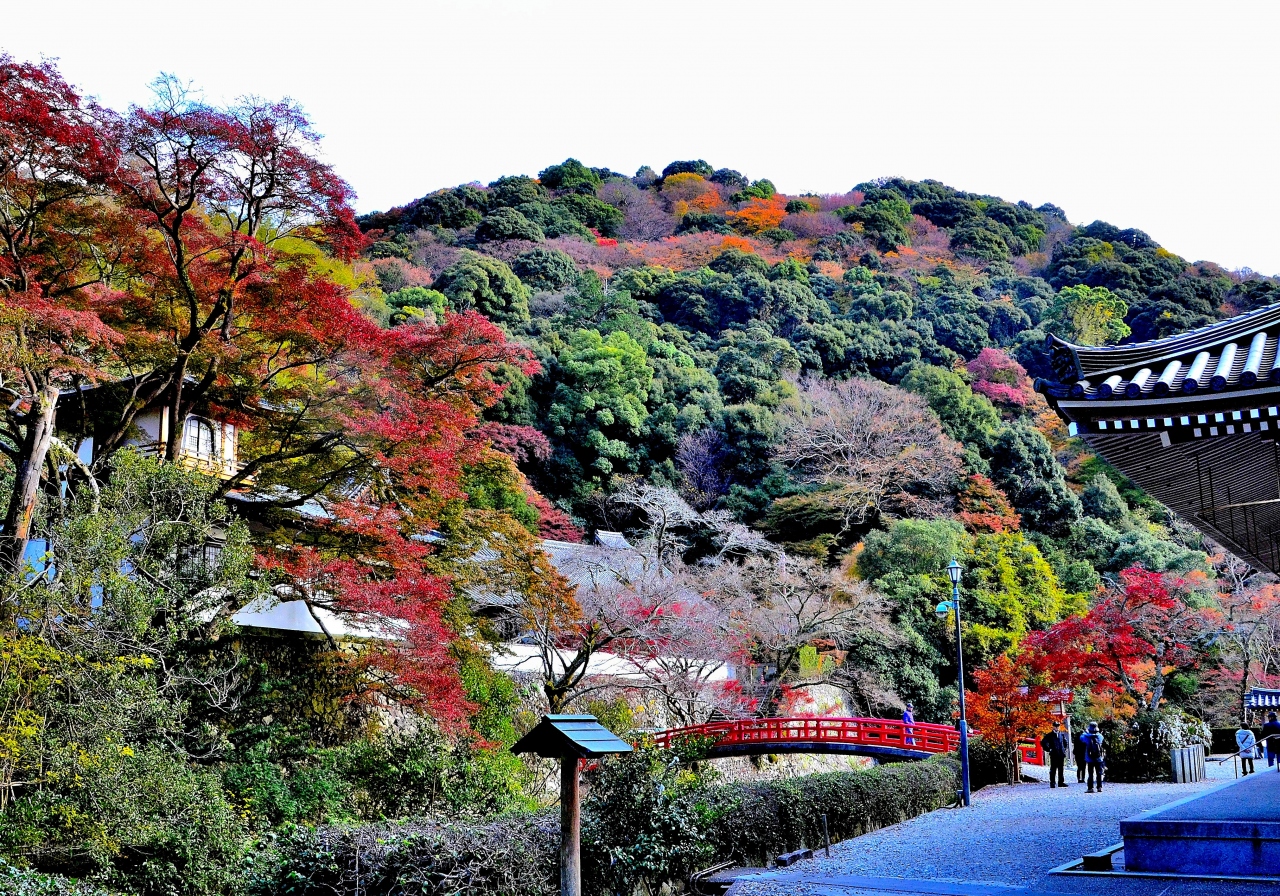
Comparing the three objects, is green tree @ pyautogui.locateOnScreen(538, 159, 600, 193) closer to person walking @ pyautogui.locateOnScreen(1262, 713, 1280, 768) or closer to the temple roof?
person walking @ pyautogui.locateOnScreen(1262, 713, 1280, 768)

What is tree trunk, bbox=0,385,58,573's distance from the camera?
11070 mm

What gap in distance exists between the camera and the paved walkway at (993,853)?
30.3 ft

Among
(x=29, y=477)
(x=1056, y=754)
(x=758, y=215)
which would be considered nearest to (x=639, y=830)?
(x=29, y=477)

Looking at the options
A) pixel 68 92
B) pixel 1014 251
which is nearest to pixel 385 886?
pixel 68 92

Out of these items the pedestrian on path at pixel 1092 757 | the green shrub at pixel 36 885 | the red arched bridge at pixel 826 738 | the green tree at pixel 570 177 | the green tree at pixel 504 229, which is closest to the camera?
the green shrub at pixel 36 885

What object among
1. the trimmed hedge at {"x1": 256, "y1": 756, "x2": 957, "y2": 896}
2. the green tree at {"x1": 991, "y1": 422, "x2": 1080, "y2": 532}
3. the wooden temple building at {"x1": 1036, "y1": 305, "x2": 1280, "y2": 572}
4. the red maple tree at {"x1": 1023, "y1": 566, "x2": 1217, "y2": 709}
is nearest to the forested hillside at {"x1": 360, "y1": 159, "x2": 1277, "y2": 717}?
the green tree at {"x1": 991, "y1": 422, "x2": 1080, "y2": 532}

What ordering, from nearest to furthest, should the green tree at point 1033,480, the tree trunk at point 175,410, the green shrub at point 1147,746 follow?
the tree trunk at point 175,410
the green shrub at point 1147,746
the green tree at point 1033,480

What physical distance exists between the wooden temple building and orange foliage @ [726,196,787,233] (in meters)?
56.5

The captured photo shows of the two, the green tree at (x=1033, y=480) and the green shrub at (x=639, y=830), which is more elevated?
the green tree at (x=1033, y=480)

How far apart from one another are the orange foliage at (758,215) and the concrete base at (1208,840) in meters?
56.4

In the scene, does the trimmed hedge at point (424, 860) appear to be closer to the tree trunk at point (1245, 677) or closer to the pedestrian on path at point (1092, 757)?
the pedestrian on path at point (1092, 757)

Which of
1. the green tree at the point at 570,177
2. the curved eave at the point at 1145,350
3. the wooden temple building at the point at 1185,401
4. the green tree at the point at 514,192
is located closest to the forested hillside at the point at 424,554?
the wooden temple building at the point at 1185,401

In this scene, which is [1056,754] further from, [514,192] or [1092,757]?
[514,192]

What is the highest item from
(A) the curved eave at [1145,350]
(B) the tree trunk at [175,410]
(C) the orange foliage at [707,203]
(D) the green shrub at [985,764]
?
(C) the orange foliage at [707,203]
